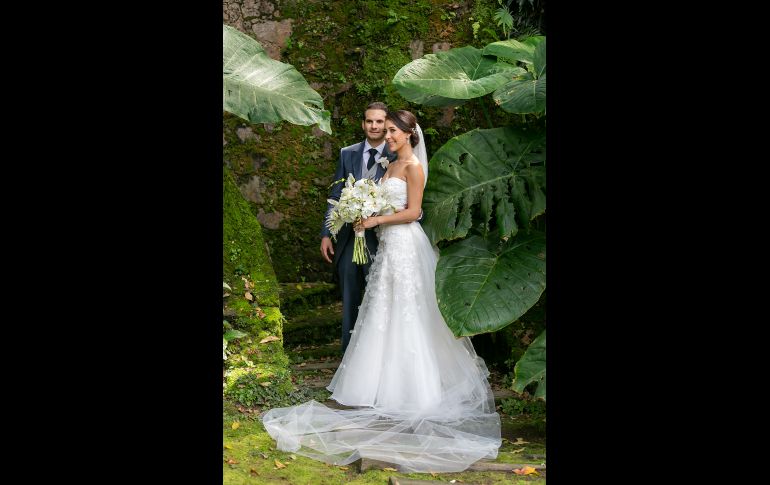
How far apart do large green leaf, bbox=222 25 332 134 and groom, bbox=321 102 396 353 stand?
2.01 meters

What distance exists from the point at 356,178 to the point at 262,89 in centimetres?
228

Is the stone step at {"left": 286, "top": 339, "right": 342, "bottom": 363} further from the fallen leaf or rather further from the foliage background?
the fallen leaf

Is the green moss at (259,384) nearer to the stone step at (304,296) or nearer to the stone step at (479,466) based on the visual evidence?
the stone step at (479,466)

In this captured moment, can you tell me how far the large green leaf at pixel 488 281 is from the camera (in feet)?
13.5

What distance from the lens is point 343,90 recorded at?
686 cm

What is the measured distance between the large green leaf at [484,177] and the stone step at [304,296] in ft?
6.59

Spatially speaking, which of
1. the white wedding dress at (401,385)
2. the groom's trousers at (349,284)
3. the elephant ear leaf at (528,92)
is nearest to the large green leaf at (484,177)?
the elephant ear leaf at (528,92)

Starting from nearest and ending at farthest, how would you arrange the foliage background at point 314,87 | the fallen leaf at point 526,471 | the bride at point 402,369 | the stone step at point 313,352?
the fallen leaf at point 526,471
the bride at point 402,369
the stone step at point 313,352
the foliage background at point 314,87

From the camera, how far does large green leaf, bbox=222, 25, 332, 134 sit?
9.93 ft
